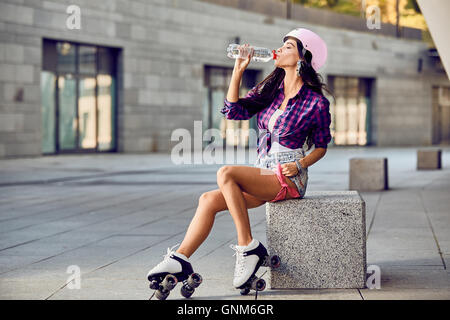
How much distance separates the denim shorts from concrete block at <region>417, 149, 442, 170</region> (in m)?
14.2

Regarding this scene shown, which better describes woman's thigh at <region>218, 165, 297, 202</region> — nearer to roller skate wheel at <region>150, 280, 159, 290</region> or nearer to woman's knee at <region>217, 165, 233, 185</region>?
woman's knee at <region>217, 165, 233, 185</region>

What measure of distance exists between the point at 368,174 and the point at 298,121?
26.3ft

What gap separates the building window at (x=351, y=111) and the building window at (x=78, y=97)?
13939 millimetres

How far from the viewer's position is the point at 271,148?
5.07m

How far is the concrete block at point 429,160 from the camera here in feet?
60.6

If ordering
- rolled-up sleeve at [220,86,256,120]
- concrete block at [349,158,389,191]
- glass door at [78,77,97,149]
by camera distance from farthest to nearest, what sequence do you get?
glass door at [78,77,97,149]
concrete block at [349,158,389,191]
rolled-up sleeve at [220,86,256,120]

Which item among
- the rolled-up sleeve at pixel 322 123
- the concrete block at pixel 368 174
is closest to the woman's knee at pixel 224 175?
the rolled-up sleeve at pixel 322 123

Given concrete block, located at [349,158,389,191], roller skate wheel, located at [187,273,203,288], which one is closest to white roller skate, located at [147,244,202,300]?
roller skate wheel, located at [187,273,203,288]

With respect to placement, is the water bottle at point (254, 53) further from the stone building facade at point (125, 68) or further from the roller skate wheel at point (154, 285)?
the stone building facade at point (125, 68)

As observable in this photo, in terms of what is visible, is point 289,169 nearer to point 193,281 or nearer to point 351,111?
point 193,281

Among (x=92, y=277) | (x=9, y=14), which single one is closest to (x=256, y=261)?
(x=92, y=277)

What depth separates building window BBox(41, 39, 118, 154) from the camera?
76.7 ft

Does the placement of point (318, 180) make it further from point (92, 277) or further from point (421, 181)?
point (92, 277)

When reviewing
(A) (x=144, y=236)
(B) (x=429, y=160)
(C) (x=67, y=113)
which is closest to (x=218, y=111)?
(C) (x=67, y=113)
